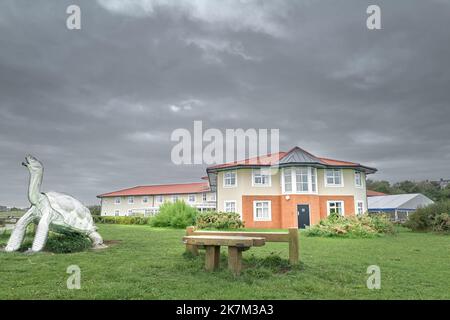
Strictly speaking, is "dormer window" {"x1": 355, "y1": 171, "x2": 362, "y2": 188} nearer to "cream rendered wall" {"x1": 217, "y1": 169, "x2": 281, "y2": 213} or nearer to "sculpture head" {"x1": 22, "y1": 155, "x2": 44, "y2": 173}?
"cream rendered wall" {"x1": 217, "y1": 169, "x2": 281, "y2": 213}

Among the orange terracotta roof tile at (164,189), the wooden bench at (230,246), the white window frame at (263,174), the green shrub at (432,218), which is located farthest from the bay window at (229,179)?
the wooden bench at (230,246)

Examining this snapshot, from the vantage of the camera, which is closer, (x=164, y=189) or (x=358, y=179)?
(x=358, y=179)

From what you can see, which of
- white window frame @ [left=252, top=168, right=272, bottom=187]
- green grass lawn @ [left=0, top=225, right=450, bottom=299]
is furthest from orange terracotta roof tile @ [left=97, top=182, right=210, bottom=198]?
green grass lawn @ [left=0, top=225, right=450, bottom=299]

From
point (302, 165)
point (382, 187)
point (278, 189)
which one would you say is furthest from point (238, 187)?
point (382, 187)

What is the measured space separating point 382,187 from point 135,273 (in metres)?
79.1

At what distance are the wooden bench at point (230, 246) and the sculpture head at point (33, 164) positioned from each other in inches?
260

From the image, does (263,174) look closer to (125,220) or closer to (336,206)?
(336,206)

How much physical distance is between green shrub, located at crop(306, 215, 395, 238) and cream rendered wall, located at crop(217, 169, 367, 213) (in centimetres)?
848

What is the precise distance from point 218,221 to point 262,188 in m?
6.72

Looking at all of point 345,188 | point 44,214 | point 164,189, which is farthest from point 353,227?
point 164,189

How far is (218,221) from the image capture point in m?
26.4

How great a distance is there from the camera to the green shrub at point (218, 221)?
26.4 meters

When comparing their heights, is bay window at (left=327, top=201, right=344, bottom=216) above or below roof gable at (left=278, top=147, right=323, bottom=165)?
below

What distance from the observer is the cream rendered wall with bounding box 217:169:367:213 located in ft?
104
